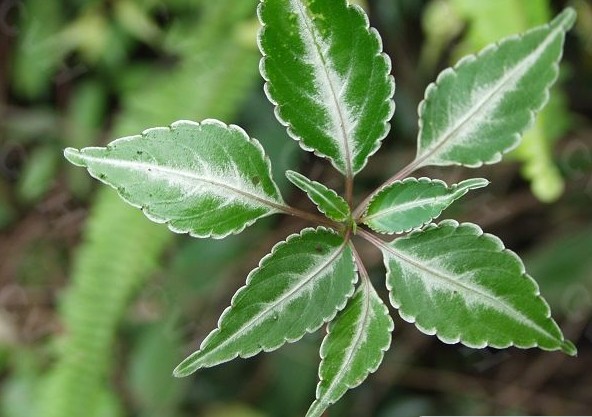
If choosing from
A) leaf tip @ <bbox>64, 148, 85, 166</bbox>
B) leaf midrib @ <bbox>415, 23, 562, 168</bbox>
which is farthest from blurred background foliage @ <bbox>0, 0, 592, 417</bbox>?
leaf tip @ <bbox>64, 148, 85, 166</bbox>

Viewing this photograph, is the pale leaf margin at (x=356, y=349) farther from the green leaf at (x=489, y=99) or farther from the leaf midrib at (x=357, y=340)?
the green leaf at (x=489, y=99)

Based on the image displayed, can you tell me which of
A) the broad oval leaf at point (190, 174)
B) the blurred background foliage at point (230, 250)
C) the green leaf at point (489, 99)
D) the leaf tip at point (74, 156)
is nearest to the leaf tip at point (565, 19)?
the green leaf at point (489, 99)

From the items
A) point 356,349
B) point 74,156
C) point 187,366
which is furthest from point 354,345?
point 74,156

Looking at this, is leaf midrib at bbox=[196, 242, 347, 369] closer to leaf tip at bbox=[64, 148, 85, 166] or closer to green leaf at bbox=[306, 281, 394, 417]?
green leaf at bbox=[306, 281, 394, 417]

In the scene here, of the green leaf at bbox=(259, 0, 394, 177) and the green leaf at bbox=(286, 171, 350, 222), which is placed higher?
the green leaf at bbox=(259, 0, 394, 177)

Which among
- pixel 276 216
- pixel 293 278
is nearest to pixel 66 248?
pixel 276 216

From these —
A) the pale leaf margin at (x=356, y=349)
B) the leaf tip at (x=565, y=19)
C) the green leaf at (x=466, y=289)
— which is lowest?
the pale leaf margin at (x=356, y=349)

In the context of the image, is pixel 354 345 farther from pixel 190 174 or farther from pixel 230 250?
pixel 230 250
